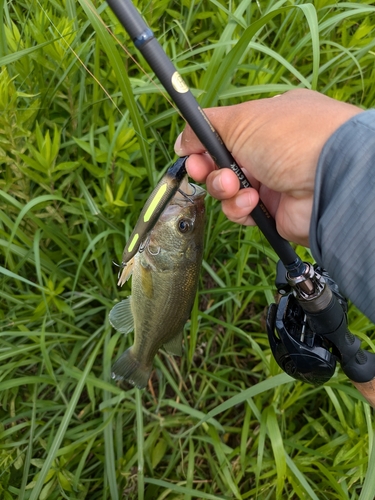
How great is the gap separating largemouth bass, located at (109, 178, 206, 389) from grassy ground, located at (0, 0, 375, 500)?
1.15 feet

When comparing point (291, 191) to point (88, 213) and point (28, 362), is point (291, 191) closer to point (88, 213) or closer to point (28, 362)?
point (88, 213)

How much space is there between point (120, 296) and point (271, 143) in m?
1.35

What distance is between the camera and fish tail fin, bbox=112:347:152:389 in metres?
1.93

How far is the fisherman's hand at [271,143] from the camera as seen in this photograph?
1344 mm

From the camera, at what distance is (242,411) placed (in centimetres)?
256

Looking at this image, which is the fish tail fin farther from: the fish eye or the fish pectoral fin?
the fish eye

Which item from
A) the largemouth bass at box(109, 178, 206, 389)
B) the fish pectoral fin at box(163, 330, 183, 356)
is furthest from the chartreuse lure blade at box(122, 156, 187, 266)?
the fish pectoral fin at box(163, 330, 183, 356)

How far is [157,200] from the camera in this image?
1350 mm

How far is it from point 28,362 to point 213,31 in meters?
2.31

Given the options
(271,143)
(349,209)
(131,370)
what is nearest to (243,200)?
(271,143)

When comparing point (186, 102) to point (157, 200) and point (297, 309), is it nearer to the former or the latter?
point (157, 200)

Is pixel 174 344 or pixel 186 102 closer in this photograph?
pixel 186 102

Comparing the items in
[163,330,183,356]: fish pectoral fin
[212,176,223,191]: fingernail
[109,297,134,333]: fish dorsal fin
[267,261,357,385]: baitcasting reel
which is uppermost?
[212,176,223,191]: fingernail

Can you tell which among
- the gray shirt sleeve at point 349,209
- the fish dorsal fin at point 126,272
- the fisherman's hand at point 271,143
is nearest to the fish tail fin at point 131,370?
the fish dorsal fin at point 126,272
